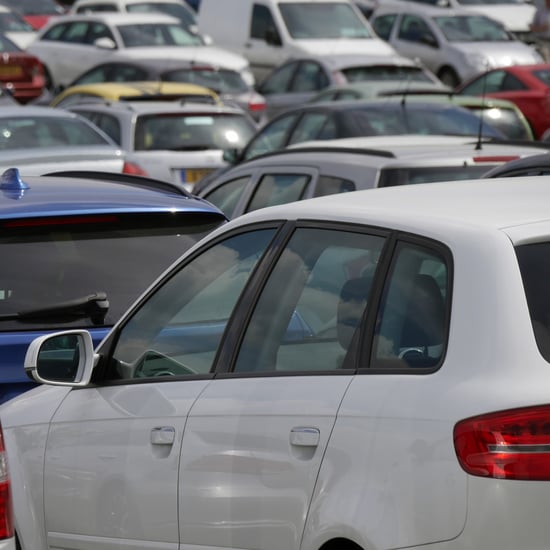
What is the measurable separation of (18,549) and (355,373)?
184 cm

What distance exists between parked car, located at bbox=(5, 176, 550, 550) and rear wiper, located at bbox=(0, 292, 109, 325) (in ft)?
1.53

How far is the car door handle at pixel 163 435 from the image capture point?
4.79 metres

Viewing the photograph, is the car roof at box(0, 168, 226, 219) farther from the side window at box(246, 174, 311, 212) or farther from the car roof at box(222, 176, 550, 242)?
the side window at box(246, 174, 311, 212)

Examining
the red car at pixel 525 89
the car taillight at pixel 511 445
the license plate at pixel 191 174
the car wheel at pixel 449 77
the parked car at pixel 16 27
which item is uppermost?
the car taillight at pixel 511 445

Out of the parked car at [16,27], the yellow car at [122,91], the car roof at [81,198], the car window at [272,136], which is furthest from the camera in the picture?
the parked car at [16,27]

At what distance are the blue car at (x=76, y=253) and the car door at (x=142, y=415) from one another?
0.66 metres

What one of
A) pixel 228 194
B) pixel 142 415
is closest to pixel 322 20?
pixel 228 194

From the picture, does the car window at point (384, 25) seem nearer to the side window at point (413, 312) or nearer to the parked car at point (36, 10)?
the parked car at point (36, 10)

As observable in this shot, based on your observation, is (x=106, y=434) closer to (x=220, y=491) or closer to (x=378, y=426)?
(x=220, y=491)

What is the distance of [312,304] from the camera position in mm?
4582

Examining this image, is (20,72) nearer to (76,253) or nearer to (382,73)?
(382,73)

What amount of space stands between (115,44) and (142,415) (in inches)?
908

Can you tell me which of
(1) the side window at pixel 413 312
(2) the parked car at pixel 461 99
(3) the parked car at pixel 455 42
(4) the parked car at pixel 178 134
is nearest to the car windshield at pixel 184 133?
(4) the parked car at pixel 178 134

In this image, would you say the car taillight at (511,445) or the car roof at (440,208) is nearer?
the car taillight at (511,445)
